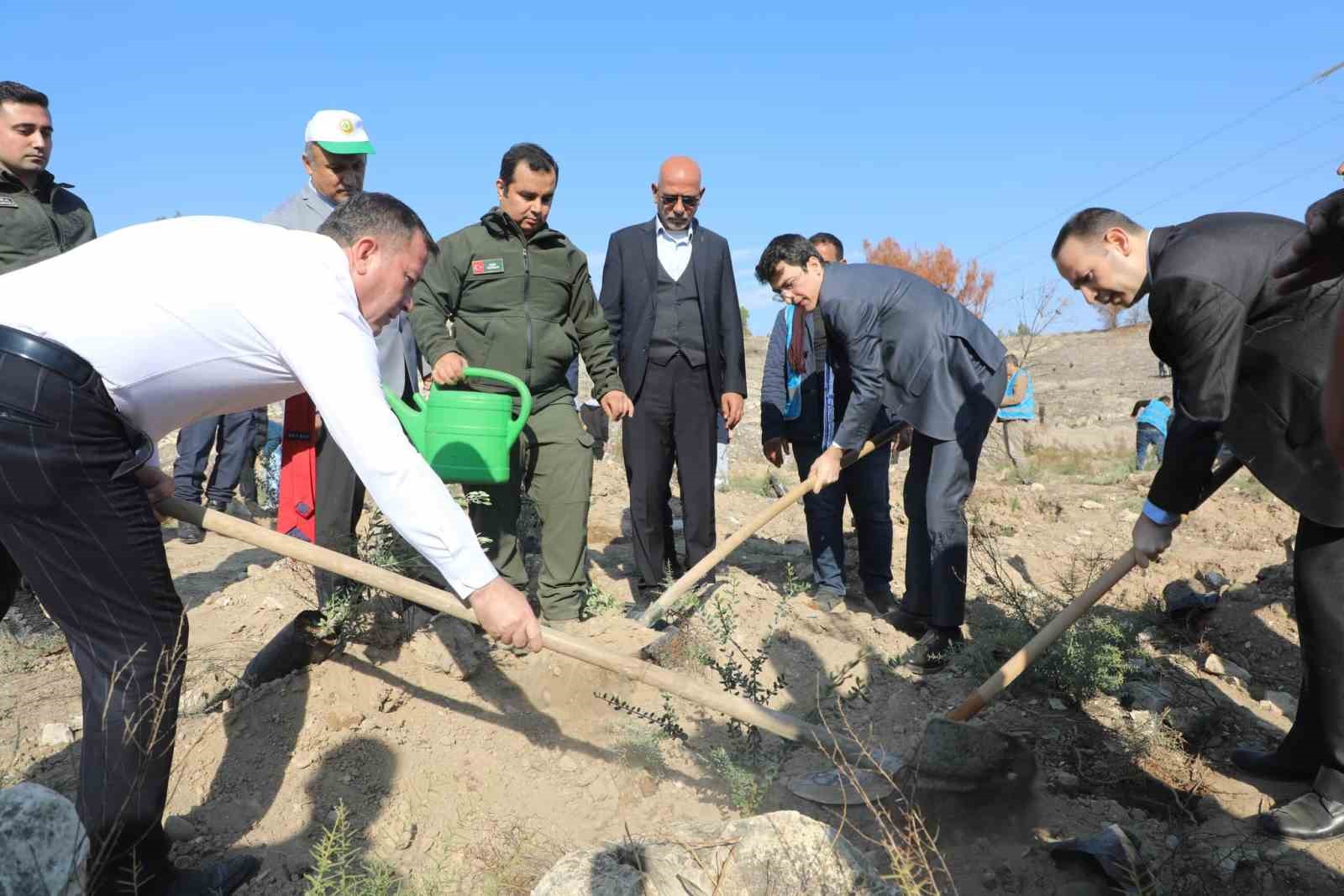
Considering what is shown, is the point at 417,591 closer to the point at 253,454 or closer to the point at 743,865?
the point at 743,865

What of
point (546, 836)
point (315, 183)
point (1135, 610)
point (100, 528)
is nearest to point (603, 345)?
point (315, 183)

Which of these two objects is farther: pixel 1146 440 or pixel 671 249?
pixel 1146 440

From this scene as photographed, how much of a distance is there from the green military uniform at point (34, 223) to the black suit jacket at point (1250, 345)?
4625 millimetres

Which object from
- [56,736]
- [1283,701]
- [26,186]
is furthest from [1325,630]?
Answer: [26,186]

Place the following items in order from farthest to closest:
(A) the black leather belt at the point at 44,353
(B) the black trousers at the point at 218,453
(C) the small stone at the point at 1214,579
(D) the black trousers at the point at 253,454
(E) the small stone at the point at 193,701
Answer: (D) the black trousers at the point at 253,454
(B) the black trousers at the point at 218,453
(C) the small stone at the point at 1214,579
(E) the small stone at the point at 193,701
(A) the black leather belt at the point at 44,353

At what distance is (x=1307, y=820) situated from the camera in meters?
3.05

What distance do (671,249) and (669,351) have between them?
58 cm

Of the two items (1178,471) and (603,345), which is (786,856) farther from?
(603,345)

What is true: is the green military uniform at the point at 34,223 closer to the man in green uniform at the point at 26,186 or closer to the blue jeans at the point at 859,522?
the man in green uniform at the point at 26,186

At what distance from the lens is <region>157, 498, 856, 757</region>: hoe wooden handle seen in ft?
9.04

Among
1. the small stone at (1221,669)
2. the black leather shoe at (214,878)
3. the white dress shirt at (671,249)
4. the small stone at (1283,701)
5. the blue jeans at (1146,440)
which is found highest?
the white dress shirt at (671,249)

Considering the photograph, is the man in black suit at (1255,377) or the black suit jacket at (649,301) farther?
the black suit jacket at (649,301)

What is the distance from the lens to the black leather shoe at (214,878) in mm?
2588

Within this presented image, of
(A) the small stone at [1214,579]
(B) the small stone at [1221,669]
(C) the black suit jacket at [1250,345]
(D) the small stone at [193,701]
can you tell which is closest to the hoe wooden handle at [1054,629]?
(C) the black suit jacket at [1250,345]
